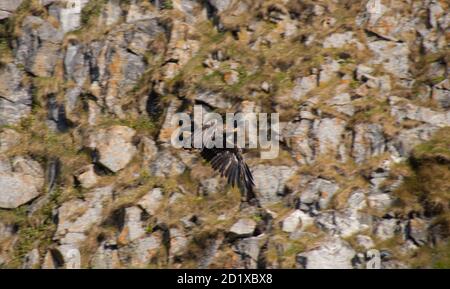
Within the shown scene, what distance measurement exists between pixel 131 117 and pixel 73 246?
2.75 meters

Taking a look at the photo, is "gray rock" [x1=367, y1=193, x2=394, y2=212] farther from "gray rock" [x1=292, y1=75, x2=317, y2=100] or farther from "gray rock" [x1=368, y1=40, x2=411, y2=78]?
"gray rock" [x1=368, y1=40, x2=411, y2=78]

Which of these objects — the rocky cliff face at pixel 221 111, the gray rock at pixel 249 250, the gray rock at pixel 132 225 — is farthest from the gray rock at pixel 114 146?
the gray rock at pixel 249 250

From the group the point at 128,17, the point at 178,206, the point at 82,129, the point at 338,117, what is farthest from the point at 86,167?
the point at 338,117

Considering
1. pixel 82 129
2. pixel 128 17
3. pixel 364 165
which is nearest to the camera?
pixel 364 165

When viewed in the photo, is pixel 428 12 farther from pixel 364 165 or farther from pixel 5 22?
pixel 5 22

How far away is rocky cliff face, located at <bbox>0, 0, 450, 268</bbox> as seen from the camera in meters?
9.77

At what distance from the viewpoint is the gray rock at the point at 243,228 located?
9867 mm

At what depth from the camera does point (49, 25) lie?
1355 cm

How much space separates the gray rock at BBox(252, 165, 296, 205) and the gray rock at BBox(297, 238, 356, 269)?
4.57ft

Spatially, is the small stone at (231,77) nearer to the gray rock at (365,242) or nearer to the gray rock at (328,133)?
the gray rock at (328,133)

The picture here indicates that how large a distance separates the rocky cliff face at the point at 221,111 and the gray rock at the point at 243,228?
0.02 m

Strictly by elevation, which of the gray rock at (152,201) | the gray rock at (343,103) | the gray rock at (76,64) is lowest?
the gray rock at (152,201)

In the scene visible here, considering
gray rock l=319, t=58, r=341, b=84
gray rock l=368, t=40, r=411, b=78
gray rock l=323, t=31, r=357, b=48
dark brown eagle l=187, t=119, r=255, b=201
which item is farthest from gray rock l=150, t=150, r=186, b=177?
gray rock l=368, t=40, r=411, b=78

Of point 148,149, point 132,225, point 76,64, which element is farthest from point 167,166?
point 76,64
